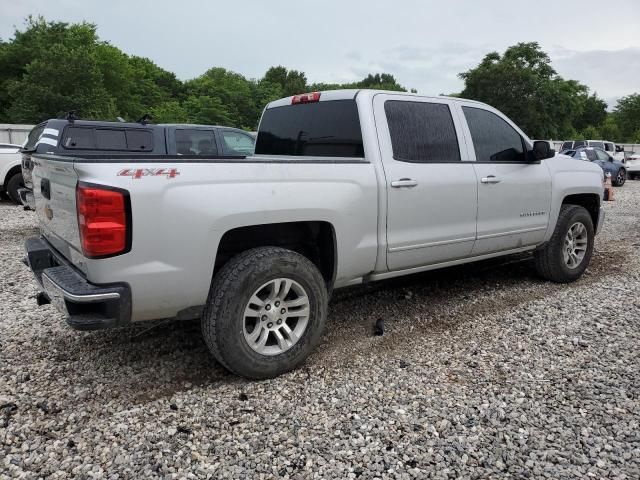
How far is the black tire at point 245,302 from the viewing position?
308 centimetres

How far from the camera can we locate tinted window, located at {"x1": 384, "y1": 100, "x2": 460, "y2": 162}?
13.1 ft

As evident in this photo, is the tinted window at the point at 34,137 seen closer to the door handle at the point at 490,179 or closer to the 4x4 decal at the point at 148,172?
the 4x4 decal at the point at 148,172

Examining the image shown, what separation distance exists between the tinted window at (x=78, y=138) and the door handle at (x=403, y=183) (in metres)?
6.09

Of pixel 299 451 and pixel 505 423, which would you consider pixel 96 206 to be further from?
pixel 505 423

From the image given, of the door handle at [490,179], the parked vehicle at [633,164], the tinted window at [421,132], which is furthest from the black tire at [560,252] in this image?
the parked vehicle at [633,164]

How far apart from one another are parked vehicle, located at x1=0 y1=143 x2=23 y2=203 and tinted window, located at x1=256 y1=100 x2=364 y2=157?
9.40m

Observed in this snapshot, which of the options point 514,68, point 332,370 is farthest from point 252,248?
point 514,68

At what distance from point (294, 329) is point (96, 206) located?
4.85 feet

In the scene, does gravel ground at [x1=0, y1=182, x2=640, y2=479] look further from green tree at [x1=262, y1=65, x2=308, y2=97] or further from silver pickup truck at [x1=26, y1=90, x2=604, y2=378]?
green tree at [x1=262, y1=65, x2=308, y2=97]

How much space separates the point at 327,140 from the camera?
13.6 feet

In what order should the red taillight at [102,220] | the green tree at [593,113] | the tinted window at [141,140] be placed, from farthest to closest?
the green tree at [593,113] → the tinted window at [141,140] → the red taillight at [102,220]

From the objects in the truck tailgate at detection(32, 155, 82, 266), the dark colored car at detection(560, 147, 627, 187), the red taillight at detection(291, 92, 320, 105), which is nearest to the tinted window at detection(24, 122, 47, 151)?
the truck tailgate at detection(32, 155, 82, 266)

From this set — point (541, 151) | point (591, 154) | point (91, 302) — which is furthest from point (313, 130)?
point (591, 154)

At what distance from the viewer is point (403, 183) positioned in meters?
3.82
